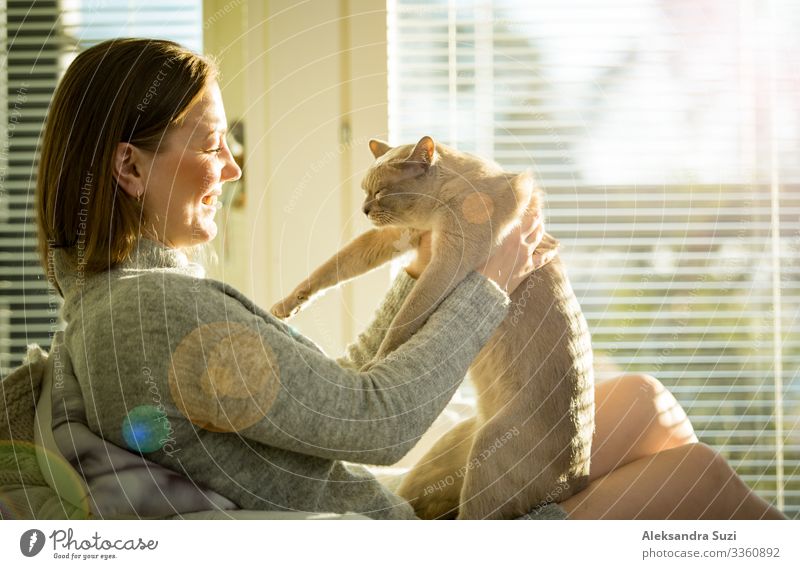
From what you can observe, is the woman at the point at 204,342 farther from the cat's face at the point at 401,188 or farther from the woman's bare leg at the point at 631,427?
the cat's face at the point at 401,188

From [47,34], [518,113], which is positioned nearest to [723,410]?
[518,113]

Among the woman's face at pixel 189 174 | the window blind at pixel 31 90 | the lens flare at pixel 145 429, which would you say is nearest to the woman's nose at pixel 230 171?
the woman's face at pixel 189 174

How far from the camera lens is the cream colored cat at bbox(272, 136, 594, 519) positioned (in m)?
1.20

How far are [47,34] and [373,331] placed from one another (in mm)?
998

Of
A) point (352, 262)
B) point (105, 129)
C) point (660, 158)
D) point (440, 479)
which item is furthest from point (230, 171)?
point (660, 158)

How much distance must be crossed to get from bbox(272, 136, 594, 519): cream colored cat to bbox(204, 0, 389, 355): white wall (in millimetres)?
217

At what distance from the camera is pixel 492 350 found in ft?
4.22

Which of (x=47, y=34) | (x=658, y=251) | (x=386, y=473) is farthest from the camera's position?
(x=658, y=251)

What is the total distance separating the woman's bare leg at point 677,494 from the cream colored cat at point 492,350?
0.16ft

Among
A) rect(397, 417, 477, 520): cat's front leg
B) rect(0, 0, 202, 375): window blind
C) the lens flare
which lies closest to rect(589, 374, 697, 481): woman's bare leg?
rect(397, 417, 477, 520): cat's front leg

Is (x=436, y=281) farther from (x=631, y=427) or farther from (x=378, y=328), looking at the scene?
(x=631, y=427)

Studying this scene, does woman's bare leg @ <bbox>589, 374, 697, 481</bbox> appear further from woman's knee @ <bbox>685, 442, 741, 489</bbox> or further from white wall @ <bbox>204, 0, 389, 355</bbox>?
white wall @ <bbox>204, 0, 389, 355</bbox>
